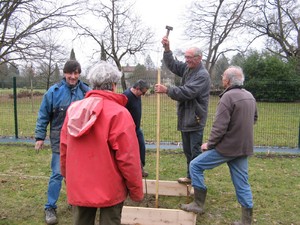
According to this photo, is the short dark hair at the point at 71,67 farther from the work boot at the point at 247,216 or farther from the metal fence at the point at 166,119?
the metal fence at the point at 166,119

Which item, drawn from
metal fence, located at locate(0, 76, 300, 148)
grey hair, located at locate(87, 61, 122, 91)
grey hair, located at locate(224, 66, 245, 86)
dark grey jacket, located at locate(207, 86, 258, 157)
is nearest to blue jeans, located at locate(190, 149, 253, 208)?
dark grey jacket, located at locate(207, 86, 258, 157)

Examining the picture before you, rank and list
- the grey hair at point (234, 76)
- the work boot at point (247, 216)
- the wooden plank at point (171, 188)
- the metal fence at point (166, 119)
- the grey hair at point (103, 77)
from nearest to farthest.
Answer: the grey hair at point (103, 77) < the grey hair at point (234, 76) < the work boot at point (247, 216) < the wooden plank at point (171, 188) < the metal fence at point (166, 119)

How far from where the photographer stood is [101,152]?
2.29 m

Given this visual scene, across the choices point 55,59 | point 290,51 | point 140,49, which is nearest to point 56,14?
point 55,59

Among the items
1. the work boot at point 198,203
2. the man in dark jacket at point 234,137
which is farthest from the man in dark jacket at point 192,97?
the work boot at point 198,203

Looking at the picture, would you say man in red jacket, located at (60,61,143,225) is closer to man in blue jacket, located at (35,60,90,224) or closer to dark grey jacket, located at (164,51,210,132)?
man in blue jacket, located at (35,60,90,224)

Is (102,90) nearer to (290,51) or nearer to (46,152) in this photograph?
(46,152)

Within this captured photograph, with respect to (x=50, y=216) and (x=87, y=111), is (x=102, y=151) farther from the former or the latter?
(x=50, y=216)

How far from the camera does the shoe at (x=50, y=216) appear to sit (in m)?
3.91

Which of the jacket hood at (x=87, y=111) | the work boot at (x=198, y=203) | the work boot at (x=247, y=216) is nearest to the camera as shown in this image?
the jacket hood at (x=87, y=111)

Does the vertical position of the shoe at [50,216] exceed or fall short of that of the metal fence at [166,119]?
it falls short

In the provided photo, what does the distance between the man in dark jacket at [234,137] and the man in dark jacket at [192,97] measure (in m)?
0.61

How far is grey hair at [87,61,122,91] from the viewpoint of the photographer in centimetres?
243

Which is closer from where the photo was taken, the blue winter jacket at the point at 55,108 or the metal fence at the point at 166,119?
the blue winter jacket at the point at 55,108
